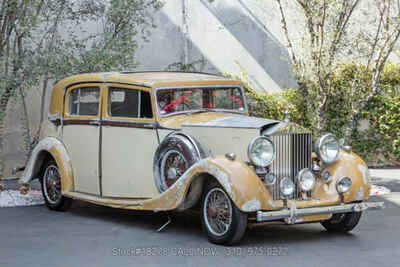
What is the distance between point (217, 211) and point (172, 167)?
0.86 meters

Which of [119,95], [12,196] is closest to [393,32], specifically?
[119,95]

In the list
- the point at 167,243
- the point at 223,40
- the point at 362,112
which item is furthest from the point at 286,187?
the point at 223,40

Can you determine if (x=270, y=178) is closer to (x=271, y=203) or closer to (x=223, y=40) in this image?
(x=271, y=203)

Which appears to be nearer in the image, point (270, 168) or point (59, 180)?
point (270, 168)

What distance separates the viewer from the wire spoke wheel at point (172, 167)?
696 centimetres

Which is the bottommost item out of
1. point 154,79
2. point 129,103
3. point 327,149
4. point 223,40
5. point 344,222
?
point 344,222

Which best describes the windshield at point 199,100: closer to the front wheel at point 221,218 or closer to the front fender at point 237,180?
the front fender at point 237,180

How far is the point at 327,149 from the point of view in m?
6.86

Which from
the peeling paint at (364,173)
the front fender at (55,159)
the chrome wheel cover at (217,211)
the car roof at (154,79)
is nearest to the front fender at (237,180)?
the chrome wheel cover at (217,211)

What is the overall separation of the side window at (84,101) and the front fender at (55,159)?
0.49 metres

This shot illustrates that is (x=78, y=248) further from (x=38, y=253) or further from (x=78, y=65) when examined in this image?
(x=78, y=65)

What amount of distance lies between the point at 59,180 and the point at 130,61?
2554mm

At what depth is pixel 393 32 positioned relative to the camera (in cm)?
1077

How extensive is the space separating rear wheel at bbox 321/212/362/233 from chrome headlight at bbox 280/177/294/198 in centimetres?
99
